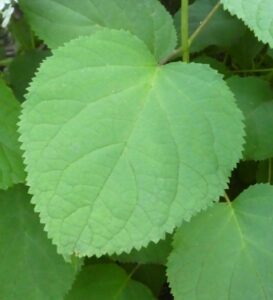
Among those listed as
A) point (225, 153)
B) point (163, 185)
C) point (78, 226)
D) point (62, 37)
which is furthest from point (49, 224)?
point (62, 37)

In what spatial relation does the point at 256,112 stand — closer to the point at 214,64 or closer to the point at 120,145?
the point at 214,64

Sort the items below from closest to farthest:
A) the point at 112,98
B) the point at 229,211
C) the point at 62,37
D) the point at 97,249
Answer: the point at 97,249, the point at 112,98, the point at 229,211, the point at 62,37

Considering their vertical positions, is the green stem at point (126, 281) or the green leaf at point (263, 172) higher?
the green leaf at point (263, 172)

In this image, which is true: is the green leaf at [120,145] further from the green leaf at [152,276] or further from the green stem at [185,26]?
the green leaf at [152,276]

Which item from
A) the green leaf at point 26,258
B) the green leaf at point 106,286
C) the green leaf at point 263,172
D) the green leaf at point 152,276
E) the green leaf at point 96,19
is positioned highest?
the green leaf at point 96,19

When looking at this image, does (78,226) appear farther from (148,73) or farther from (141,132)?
(148,73)

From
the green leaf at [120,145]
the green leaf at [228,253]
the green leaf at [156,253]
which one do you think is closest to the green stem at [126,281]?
the green leaf at [156,253]
